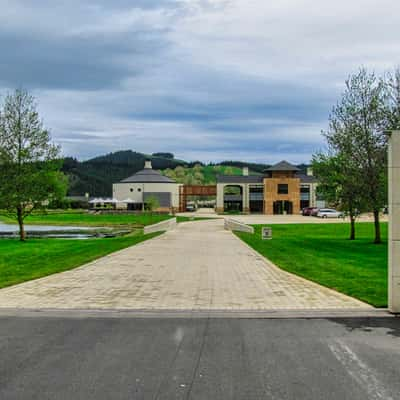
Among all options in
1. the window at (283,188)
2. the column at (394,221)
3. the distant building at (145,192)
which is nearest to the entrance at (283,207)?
the window at (283,188)

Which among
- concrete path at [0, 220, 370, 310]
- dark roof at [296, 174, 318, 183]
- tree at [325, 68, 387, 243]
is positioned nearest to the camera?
concrete path at [0, 220, 370, 310]

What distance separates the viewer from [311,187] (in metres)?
95.7

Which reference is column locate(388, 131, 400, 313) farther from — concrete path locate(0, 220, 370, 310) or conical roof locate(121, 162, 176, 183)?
conical roof locate(121, 162, 176, 183)

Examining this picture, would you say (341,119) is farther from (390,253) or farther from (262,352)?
(262,352)

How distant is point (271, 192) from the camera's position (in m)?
91.9

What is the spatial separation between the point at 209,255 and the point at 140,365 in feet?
43.3

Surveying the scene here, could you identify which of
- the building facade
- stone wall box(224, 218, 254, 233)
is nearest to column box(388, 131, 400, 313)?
stone wall box(224, 218, 254, 233)

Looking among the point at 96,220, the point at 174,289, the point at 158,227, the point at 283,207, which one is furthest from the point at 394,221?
the point at 283,207

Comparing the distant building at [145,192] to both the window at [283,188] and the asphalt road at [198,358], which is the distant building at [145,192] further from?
the asphalt road at [198,358]

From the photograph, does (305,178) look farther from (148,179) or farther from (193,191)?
(148,179)

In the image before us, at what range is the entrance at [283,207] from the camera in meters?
91.9

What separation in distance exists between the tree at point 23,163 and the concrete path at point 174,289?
1439cm

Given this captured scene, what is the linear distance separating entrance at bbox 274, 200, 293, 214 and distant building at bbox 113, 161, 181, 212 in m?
20.7

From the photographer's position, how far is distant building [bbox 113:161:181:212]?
4018 inches
